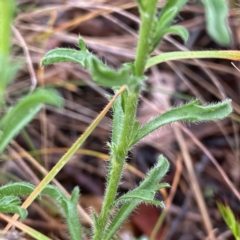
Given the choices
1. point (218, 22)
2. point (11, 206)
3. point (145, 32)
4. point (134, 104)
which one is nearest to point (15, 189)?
point (11, 206)

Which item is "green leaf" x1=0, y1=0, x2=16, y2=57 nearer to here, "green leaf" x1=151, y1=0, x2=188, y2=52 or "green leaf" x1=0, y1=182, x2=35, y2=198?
"green leaf" x1=151, y1=0, x2=188, y2=52

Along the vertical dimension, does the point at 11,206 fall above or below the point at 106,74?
below

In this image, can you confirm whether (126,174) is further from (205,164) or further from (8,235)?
(8,235)

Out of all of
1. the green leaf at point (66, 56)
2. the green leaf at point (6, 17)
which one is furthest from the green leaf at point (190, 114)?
the green leaf at point (6, 17)

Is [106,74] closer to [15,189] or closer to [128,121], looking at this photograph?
[128,121]

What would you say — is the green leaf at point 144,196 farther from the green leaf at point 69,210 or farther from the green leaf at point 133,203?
the green leaf at point 69,210

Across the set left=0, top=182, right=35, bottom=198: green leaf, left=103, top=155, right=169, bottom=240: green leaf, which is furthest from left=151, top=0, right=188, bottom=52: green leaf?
left=0, top=182, right=35, bottom=198: green leaf

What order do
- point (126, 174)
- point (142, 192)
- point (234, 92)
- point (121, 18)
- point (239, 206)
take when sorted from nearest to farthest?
point (142, 192) → point (239, 206) → point (126, 174) → point (234, 92) → point (121, 18)

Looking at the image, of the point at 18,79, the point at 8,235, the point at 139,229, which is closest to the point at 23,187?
the point at 8,235
